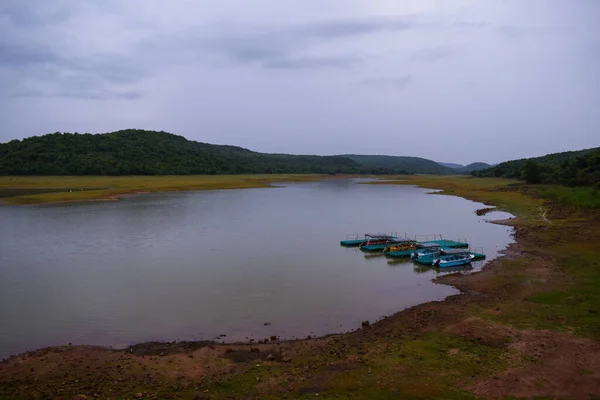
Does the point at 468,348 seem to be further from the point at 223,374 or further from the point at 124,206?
the point at 124,206

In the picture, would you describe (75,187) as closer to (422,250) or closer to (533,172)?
Answer: (422,250)

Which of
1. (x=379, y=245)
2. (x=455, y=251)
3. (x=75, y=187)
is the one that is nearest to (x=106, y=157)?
(x=75, y=187)

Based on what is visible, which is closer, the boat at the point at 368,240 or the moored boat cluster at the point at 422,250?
the moored boat cluster at the point at 422,250

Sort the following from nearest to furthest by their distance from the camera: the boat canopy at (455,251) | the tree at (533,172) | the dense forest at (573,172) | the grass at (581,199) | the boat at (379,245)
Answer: the boat canopy at (455,251), the boat at (379,245), the grass at (581,199), the dense forest at (573,172), the tree at (533,172)

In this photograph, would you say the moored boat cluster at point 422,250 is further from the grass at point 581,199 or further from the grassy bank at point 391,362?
the grass at point 581,199

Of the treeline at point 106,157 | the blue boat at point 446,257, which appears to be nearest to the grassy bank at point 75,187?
the treeline at point 106,157

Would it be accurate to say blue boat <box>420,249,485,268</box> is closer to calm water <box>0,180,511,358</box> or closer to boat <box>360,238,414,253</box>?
calm water <box>0,180,511,358</box>

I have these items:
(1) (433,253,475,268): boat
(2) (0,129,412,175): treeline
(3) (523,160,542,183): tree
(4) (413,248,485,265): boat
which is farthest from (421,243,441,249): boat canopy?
(2) (0,129,412,175): treeline
